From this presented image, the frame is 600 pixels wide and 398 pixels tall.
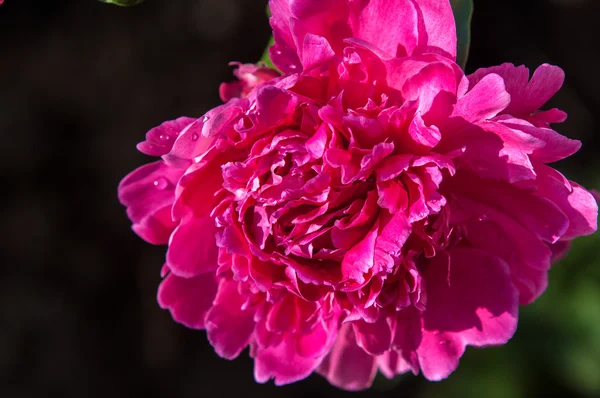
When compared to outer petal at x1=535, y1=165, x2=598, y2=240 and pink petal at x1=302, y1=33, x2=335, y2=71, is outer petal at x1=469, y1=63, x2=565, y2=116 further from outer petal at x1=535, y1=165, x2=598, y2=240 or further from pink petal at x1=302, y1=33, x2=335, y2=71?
pink petal at x1=302, y1=33, x2=335, y2=71

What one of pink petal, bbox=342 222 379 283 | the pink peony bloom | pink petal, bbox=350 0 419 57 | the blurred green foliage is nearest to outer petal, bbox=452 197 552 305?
the pink peony bloom

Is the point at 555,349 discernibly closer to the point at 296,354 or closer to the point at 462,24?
the point at 296,354

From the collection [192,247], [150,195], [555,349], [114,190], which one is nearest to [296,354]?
[192,247]

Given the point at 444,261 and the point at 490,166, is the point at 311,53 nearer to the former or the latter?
the point at 490,166

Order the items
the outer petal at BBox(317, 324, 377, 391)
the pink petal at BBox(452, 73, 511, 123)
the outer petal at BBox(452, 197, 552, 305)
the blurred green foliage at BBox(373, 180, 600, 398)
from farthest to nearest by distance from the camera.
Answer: the blurred green foliage at BBox(373, 180, 600, 398), the outer petal at BBox(317, 324, 377, 391), the outer petal at BBox(452, 197, 552, 305), the pink petal at BBox(452, 73, 511, 123)

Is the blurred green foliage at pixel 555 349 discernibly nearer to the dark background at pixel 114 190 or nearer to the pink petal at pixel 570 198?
the dark background at pixel 114 190

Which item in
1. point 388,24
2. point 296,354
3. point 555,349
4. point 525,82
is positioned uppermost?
point 388,24
